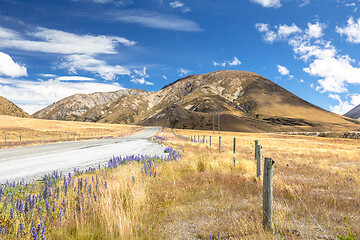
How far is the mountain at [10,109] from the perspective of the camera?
568 ft

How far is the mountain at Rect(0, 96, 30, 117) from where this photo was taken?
173 meters

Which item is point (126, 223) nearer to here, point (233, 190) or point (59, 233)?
point (59, 233)

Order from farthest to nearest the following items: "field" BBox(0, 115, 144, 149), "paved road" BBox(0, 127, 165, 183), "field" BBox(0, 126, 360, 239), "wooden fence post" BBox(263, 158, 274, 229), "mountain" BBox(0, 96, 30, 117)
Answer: "mountain" BBox(0, 96, 30, 117) < "field" BBox(0, 115, 144, 149) < "paved road" BBox(0, 127, 165, 183) < "wooden fence post" BBox(263, 158, 274, 229) < "field" BBox(0, 126, 360, 239)

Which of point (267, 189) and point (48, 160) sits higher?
point (267, 189)

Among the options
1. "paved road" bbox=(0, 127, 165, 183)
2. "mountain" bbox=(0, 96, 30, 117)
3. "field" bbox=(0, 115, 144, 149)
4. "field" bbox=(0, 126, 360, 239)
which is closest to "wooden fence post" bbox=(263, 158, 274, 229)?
"field" bbox=(0, 126, 360, 239)

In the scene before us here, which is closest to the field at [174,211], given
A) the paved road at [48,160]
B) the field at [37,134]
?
the paved road at [48,160]

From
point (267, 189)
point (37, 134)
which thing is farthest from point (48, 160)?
point (37, 134)

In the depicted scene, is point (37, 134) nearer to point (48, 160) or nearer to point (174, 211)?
point (48, 160)

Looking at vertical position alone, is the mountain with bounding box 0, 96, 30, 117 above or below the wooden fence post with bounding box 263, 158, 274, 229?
above

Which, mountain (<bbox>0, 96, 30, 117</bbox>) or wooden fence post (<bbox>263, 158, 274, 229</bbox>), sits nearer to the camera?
wooden fence post (<bbox>263, 158, 274, 229</bbox>)

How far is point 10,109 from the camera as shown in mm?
179250

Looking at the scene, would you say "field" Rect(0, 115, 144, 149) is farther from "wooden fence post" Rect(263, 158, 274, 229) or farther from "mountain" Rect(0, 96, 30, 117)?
"mountain" Rect(0, 96, 30, 117)

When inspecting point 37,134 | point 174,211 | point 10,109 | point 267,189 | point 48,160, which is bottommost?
point 37,134

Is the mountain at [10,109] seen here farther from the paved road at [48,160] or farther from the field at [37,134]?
the paved road at [48,160]
